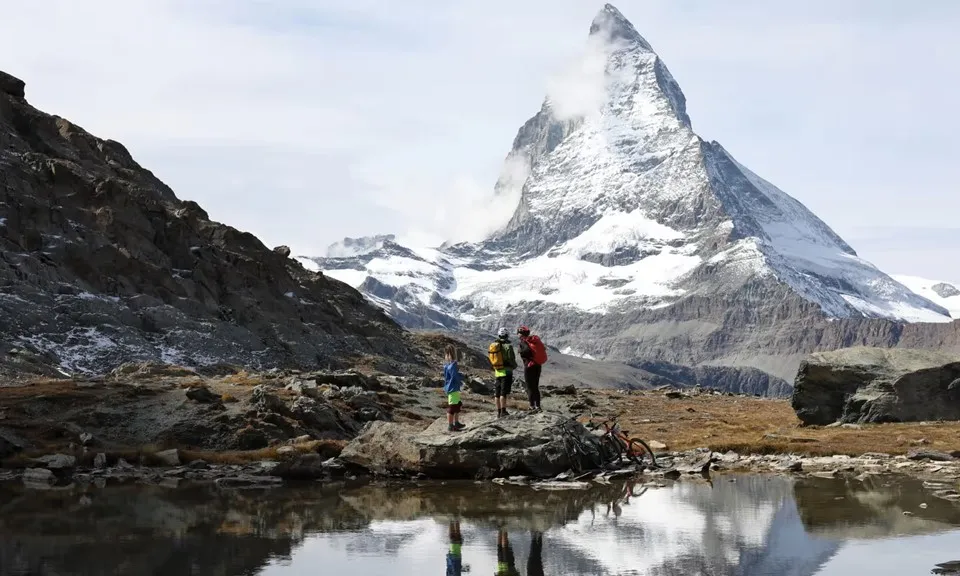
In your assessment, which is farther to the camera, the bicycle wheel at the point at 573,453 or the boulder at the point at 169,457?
the boulder at the point at 169,457

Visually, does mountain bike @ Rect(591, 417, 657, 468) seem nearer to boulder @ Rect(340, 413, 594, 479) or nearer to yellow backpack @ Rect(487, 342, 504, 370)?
boulder @ Rect(340, 413, 594, 479)

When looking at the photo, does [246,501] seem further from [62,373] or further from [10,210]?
[10,210]

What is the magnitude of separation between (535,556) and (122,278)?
92283 mm

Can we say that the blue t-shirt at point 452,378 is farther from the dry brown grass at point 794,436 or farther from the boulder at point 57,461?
the boulder at point 57,461

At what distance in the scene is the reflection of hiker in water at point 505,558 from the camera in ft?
65.6

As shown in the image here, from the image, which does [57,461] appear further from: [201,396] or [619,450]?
[619,450]

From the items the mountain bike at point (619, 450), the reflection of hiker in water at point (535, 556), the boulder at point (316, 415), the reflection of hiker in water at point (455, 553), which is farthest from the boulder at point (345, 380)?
the reflection of hiker in water at point (535, 556)

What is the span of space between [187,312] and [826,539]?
92.1 m

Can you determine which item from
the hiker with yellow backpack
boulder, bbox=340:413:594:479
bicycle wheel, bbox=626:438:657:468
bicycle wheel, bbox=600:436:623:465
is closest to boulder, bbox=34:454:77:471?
boulder, bbox=340:413:594:479

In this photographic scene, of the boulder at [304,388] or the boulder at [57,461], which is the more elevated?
the boulder at [304,388]

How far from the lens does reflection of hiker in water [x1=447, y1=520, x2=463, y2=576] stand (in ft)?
66.3

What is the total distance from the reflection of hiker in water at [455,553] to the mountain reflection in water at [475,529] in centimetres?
4

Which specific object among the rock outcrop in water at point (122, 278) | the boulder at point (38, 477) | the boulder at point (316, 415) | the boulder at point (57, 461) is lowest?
the boulder at point (38, 477)

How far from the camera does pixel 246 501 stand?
2977cm
